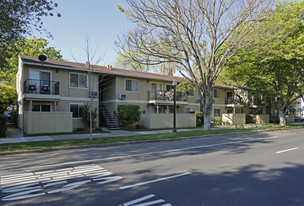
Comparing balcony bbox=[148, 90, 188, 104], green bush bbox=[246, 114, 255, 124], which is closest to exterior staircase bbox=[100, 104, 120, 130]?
balcony bbox=[148, 90, 188, 104]

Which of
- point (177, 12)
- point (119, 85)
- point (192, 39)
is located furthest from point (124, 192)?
point (119, 85)

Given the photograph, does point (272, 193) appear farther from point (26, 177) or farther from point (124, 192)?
point (26, 177)

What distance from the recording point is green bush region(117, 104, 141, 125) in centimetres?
2156

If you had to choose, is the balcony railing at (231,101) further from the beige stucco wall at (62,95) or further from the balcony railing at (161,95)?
the beige stucco wall at (62,95)

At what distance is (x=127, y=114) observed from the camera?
21609 mm

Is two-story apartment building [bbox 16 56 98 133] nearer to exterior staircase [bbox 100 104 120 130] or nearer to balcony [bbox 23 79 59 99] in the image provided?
balcony [bbox 23 79 59 99]

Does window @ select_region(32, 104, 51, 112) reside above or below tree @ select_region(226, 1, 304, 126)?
below

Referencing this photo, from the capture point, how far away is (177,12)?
617 inches

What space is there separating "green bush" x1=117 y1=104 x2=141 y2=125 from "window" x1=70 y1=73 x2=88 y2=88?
4143mm

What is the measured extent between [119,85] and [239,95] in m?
22.9

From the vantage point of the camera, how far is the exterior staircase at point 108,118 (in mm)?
21511

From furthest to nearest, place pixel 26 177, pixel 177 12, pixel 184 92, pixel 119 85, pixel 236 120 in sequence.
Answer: pixel 236 120
pixel 184 92
pixel 119 85
pixel 177 12
pixel 26 177

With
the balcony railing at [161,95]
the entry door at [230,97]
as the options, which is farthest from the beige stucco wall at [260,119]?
the balcony railing at [161,95]

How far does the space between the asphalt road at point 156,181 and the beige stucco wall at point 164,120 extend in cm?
1467
